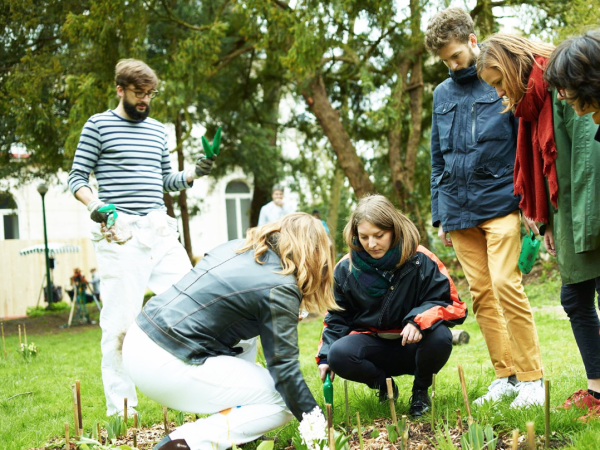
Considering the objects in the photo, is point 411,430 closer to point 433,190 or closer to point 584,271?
point 584,271

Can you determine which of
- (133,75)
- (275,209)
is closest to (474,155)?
(133,75)

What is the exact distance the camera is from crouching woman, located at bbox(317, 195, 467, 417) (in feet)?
10.5

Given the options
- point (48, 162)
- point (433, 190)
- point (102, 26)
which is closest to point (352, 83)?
point (102, 26)

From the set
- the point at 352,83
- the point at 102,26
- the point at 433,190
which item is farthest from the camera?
the point at 352,83

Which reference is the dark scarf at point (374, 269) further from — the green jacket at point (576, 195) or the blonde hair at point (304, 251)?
the green jacket at point (576, 195)

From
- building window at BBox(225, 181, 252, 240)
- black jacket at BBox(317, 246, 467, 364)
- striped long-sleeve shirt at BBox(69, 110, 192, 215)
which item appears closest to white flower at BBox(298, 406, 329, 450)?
black jacket at BBox(317, 246, 467, 364)

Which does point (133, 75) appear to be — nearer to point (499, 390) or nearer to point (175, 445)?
point (175, 445)

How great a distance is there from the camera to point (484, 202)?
3.36m

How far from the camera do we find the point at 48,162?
468 inches

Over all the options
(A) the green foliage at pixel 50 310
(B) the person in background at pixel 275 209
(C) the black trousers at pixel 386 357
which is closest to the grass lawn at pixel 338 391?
(C) the black trousers at pixel 386 357

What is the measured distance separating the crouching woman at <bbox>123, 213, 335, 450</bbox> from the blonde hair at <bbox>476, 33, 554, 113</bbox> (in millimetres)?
1051

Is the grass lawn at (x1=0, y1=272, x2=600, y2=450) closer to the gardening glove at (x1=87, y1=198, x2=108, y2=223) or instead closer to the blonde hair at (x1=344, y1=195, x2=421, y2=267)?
the blonde hair at (x1=344, y1=195, x2=421, y2=267)

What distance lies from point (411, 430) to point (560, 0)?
9.46 meters

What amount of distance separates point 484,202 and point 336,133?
7630 mm
